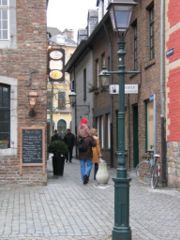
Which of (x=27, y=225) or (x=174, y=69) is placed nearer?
(x=27, y=225)

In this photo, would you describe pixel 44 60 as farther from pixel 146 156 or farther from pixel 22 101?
pixel 146 156

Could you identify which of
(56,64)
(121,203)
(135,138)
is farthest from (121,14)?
(135,138)

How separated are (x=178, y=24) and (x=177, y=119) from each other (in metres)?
2.47

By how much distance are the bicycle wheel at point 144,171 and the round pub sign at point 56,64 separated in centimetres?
366

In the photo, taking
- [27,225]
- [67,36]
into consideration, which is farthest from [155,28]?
[67,36]

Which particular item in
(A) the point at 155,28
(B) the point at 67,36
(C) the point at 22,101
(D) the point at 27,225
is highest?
(B) the point at 67,36

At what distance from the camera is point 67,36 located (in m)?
88.6

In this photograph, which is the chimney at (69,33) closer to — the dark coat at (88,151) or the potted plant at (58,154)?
the potted plant at (58,154)

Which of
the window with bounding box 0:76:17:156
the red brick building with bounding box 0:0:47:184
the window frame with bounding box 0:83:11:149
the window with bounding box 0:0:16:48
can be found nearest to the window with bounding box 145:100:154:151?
the red brick building with bounding box 0:0:47:184

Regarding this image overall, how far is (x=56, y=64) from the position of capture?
1670 cm

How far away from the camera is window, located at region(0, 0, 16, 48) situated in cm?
1469

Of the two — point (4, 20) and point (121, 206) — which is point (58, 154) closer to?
point (4, 20)

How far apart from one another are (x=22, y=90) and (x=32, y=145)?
59.4 inches

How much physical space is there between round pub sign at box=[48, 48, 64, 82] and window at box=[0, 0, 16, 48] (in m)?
2.15
